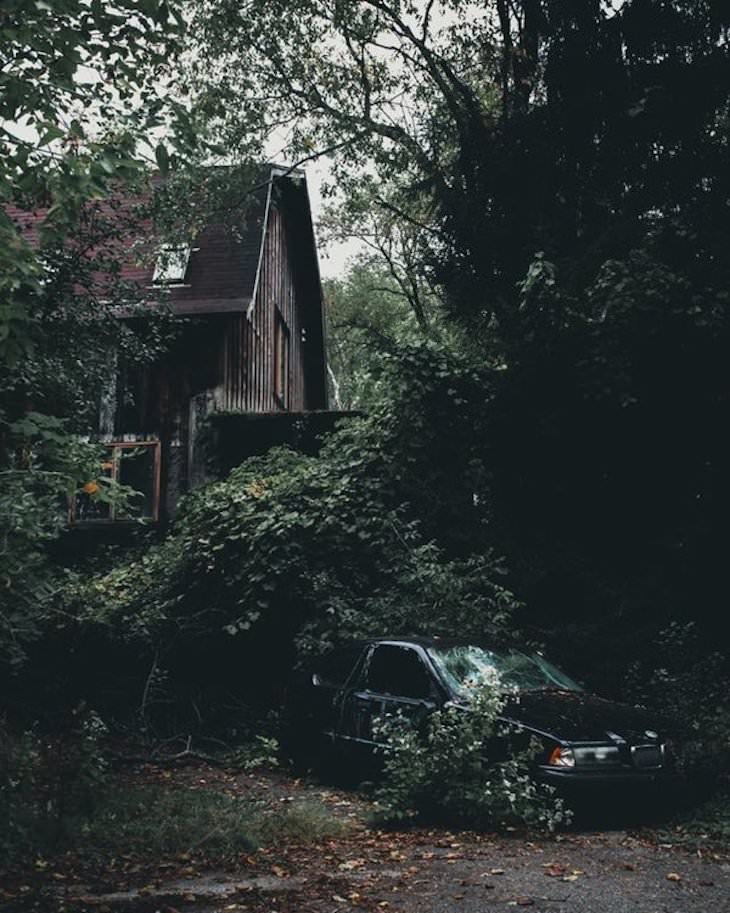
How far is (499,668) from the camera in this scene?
349 inches

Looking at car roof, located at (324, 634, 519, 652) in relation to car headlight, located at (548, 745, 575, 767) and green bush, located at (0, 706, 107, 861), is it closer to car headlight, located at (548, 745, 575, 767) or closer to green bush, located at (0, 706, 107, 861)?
car headlight, located at (548, 745, 575, 767)

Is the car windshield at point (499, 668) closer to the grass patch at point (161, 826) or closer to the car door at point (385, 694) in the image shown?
the car door at point (385, 694)

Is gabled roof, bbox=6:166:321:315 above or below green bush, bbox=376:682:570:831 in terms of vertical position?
above

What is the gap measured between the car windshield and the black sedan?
13mm

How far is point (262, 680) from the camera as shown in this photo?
13195 millimetres

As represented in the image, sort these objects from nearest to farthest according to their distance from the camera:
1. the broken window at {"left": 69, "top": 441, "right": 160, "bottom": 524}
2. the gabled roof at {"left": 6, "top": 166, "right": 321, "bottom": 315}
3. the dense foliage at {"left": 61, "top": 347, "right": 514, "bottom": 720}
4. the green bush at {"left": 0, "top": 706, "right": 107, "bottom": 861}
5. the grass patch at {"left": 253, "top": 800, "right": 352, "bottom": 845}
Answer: the green bush at {"left": 0, "top": 706, "right": 107, "bottom": 861} → the grass patch at {"left": 253, "top": 800, "right": 352, "bottom": 845} → the dense foliage at {"left": 61, "top": 347, "right": 514, "bottom": 720} → the broken window at {"left": 69, "top": 441, "right": 160, "bottom": 524} → the gabled roof at {"left": 6, "top": 166, "right": 321, "bottom": 315}

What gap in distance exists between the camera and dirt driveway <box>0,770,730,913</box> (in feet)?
17.4

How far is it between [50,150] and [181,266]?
14.0m

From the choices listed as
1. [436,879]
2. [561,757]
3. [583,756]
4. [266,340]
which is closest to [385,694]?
[561,757]

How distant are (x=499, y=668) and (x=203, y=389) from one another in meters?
11.8

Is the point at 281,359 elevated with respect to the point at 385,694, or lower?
elevated

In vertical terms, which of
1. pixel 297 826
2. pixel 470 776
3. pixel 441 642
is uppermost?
pixel 441 642

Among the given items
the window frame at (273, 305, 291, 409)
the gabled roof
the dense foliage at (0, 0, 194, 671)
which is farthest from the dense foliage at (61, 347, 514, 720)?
the window frame at (273, 305, 291, 409)

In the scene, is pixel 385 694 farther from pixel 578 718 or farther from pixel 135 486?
pixel 135 486
